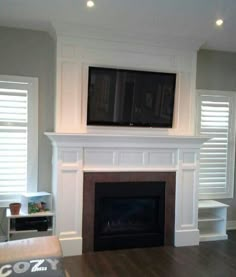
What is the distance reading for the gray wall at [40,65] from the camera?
407cm

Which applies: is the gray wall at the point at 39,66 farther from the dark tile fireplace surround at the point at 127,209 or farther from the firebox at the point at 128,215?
the firebox at the point at 128,215

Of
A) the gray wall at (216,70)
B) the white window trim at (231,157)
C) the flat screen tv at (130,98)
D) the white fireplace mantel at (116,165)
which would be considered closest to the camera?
the white fireplace mantel at (116,165)

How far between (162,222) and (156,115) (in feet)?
4.62

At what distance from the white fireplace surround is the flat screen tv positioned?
9cm

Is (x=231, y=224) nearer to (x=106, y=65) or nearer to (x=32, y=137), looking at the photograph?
(x=106, y=65)

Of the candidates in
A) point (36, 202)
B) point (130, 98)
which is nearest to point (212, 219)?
point (130, 98)

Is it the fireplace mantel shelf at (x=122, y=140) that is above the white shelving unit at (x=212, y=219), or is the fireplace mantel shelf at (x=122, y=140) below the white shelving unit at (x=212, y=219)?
above

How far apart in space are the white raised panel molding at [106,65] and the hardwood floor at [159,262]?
4.93ft

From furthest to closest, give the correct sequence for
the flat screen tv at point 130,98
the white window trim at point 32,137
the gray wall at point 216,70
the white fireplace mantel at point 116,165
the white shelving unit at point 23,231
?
1. the gray wall at point 216,70
2. the white window trim at point 32,137
3. the flat screen tv at point 130,98
4. the white fireplace mantel at point 116,165
5. the white shelving unit at point 23,231

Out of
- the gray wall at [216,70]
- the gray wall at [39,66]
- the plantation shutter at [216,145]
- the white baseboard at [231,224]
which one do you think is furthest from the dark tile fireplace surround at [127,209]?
the gray wall at [216,70]

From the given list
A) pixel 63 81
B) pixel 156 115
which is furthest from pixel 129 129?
pixel 63 81

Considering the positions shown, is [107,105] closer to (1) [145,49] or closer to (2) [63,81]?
(2) [63,81]

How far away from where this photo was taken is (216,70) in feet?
16.1

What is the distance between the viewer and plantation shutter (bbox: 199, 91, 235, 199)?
16.0ft
